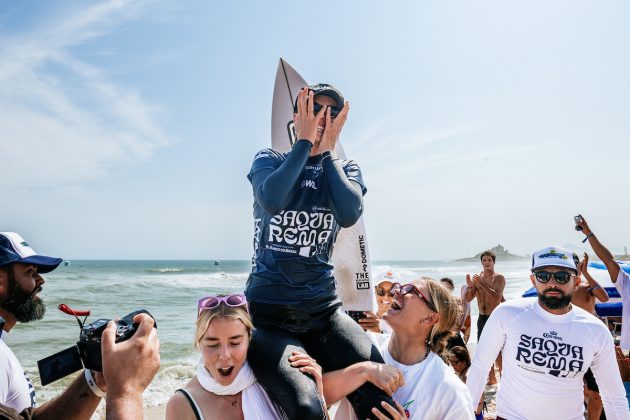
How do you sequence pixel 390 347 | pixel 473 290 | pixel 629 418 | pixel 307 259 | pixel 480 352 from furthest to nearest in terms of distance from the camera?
pixel 473 290, pixel 480 352, pixel 629 418, pixel 390 347, pixel 307 259

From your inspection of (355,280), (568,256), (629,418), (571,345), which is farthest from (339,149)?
(629,418)

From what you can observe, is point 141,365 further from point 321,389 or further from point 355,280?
point 355,280

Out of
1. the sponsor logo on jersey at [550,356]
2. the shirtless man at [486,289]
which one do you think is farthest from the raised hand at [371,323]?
the shirtless man at [486,289]

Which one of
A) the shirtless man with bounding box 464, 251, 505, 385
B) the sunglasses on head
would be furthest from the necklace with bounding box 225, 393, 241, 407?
the shirtless man with bounding box 464, 251, 505, 385

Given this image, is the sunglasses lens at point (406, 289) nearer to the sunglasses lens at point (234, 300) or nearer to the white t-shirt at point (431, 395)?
the white t-shirt at point (431, 395)

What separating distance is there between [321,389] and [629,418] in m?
2.50

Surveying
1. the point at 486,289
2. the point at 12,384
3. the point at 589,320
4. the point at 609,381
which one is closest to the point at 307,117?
the point at 12,384

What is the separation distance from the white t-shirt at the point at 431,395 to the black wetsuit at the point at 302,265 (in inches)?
8.4

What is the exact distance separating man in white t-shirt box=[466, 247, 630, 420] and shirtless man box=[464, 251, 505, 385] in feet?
16.9

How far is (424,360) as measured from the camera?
2.52m

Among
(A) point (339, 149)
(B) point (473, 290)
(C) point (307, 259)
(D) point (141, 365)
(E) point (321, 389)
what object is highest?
(A) point (339, 149)

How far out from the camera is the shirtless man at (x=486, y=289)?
28.7 feet

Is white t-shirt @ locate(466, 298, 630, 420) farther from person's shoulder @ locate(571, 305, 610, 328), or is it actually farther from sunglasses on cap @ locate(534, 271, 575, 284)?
sunglasses on cap @ locate(534, 271, 575, 284)

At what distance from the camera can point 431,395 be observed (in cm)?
233
